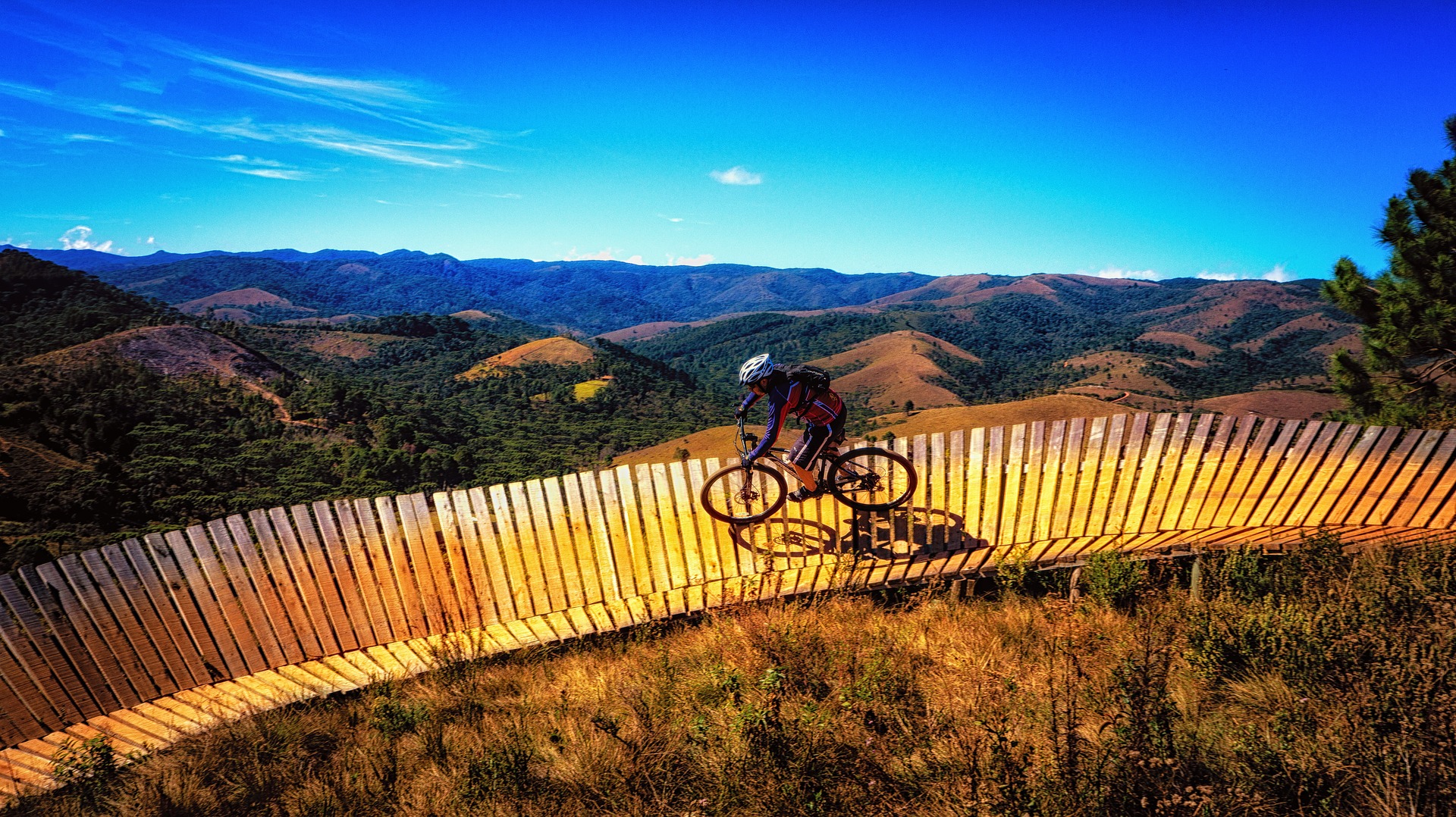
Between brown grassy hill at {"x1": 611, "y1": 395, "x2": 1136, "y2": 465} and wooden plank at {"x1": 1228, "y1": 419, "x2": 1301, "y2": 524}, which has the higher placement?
wooden plank at {"x1": 1228, "y1": 419, "x2": 1301, "y2": 524}

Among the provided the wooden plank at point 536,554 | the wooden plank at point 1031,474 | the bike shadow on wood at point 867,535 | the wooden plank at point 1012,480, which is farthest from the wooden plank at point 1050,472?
the wooden plank at point 536,554

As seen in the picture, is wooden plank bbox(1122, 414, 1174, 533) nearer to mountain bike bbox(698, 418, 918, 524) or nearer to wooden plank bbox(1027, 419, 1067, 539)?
wooden plank bbox(1027, 419, 1067, 539)

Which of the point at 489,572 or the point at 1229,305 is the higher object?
the point at 1229,305

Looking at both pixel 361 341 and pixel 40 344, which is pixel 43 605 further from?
pixel 361 341

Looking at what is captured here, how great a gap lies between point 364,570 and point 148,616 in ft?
4.53

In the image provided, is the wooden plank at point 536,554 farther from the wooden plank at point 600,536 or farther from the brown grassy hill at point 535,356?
the brown grassy hill at point 535,356

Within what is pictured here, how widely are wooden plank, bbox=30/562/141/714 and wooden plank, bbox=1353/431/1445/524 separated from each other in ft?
30.6

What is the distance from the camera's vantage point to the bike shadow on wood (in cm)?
619

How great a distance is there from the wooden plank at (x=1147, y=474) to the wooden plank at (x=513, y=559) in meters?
4.99

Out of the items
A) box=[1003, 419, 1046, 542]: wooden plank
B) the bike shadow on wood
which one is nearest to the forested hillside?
the bike shadow on wood

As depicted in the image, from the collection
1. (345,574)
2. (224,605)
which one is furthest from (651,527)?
(224,605)

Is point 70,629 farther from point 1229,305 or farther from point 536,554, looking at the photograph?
point 1229,305

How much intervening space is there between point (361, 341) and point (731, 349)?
295 feet

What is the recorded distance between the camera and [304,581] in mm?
5371
